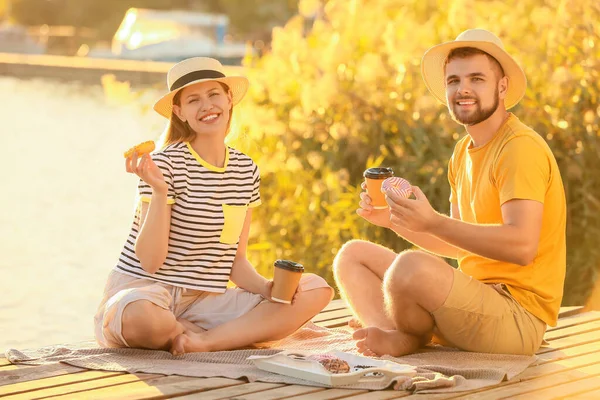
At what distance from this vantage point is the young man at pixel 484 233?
165 inches

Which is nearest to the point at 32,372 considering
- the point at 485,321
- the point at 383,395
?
the point at 383,395

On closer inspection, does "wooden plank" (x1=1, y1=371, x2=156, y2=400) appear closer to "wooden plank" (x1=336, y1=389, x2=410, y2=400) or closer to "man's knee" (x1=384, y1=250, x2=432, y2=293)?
"wooden plank" (x1=336, y1=389, x2=410, y2=400)

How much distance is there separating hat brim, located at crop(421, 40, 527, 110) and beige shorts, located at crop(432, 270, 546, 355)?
722 mm

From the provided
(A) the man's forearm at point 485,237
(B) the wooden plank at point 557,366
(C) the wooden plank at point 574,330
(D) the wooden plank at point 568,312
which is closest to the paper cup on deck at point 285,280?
(A) the man's forearm at point 485,237

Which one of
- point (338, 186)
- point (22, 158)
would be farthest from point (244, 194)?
point (22, 158)

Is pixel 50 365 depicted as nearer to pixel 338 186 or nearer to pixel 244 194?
pixel 244 194

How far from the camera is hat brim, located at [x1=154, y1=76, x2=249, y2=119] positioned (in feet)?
15.5

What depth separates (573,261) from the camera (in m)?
7.00

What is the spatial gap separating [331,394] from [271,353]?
0.57m

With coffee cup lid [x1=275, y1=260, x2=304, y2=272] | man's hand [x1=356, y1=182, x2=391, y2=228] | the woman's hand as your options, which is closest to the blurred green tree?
man's hand [x1=356, y1=182, x2=391, y2=228]

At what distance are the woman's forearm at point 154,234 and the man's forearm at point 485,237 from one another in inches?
38.6

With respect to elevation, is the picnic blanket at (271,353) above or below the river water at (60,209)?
below

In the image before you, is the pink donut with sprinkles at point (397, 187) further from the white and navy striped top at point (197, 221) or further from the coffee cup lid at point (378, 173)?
the white and navy striped top at point (197, 221)

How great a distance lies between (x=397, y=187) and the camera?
4230mm
